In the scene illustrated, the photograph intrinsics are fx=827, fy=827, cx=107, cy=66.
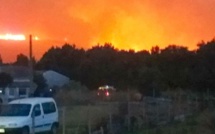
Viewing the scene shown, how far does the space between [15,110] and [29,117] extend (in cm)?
95

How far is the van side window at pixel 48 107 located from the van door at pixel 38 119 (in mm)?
424

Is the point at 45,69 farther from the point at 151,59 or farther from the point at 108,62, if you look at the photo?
the point at 151,59

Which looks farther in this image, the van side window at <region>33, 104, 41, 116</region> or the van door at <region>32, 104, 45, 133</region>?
the van side window at <region>33, 104, 41, 116</region>


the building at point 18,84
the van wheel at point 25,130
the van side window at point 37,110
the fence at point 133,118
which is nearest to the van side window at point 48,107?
the van side window at point 37,110

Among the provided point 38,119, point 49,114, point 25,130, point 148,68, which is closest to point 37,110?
point 38,119

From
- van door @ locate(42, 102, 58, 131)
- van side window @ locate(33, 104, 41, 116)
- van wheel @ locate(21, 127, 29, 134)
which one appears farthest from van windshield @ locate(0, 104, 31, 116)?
van door @ locate(42, 102, 58, 131)

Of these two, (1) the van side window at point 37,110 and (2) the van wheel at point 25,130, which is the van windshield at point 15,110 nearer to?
(1) the van side window at point 37,110

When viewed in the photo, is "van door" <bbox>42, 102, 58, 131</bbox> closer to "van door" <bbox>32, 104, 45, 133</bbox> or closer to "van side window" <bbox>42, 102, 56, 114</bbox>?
"van side window" <bbox>42, 102, 56, 114</bbox>

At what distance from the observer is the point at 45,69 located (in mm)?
102375

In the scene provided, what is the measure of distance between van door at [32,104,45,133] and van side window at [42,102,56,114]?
42cm

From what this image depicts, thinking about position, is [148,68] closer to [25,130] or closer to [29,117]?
[29,117]

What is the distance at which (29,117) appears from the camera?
3369cm

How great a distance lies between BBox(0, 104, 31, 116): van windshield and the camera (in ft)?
112

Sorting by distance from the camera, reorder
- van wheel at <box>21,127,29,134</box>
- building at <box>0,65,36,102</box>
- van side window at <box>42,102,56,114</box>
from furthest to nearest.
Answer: building at <box>0,65,36,102</box>, van side window at <box>42,102,56,114</box>, van wheel at <box>21,127,29,134</box>
